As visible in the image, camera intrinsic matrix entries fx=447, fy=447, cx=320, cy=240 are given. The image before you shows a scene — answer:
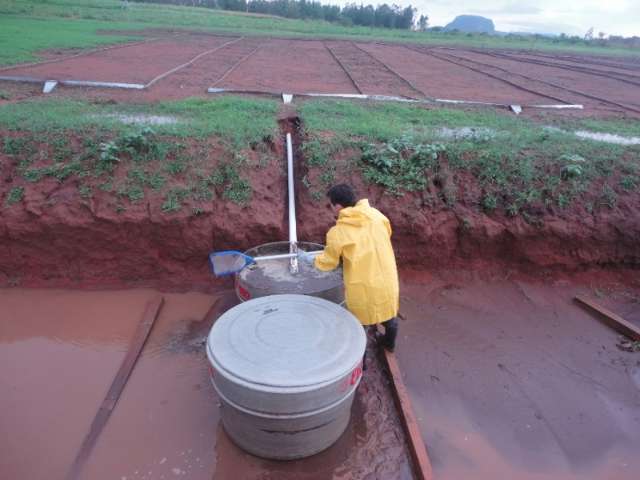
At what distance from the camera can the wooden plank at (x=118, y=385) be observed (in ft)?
10.7

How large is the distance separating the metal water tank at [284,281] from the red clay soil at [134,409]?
32.2 inches

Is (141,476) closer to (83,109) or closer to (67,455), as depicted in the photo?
(67,455)

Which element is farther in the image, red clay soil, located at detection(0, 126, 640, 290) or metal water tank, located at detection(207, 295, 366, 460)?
red clay soil, located at detection(0, 126, 640, 290)

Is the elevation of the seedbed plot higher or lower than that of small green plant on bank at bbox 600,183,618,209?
higher

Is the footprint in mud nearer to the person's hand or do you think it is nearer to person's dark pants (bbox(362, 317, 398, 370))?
the person's hand

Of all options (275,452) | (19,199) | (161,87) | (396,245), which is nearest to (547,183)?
(396,245)

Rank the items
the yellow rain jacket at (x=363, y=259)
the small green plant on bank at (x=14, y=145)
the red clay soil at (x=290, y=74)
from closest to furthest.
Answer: the yellow rain jacket at (x=363, y=259) < the small green plant on bank at (x=14, y=145) < the red clay soil at (x=290, y=74)

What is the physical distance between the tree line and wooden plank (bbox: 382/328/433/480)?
55.8m

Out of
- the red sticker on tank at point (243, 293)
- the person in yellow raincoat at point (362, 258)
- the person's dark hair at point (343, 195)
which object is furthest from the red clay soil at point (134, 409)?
the person's dark hair at point (343, 195)

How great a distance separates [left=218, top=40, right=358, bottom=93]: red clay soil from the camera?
10.5 meters

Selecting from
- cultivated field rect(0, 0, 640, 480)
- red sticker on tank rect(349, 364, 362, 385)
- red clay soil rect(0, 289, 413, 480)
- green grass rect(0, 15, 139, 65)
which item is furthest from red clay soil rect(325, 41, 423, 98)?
green grass rect(0, 15, 139, 65)

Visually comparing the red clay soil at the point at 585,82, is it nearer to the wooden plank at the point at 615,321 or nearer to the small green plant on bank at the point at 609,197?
the small green plant on bank at the point at 609,197

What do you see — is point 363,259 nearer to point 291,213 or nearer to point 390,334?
point 390,334

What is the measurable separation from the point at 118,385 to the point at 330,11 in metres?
65.5
